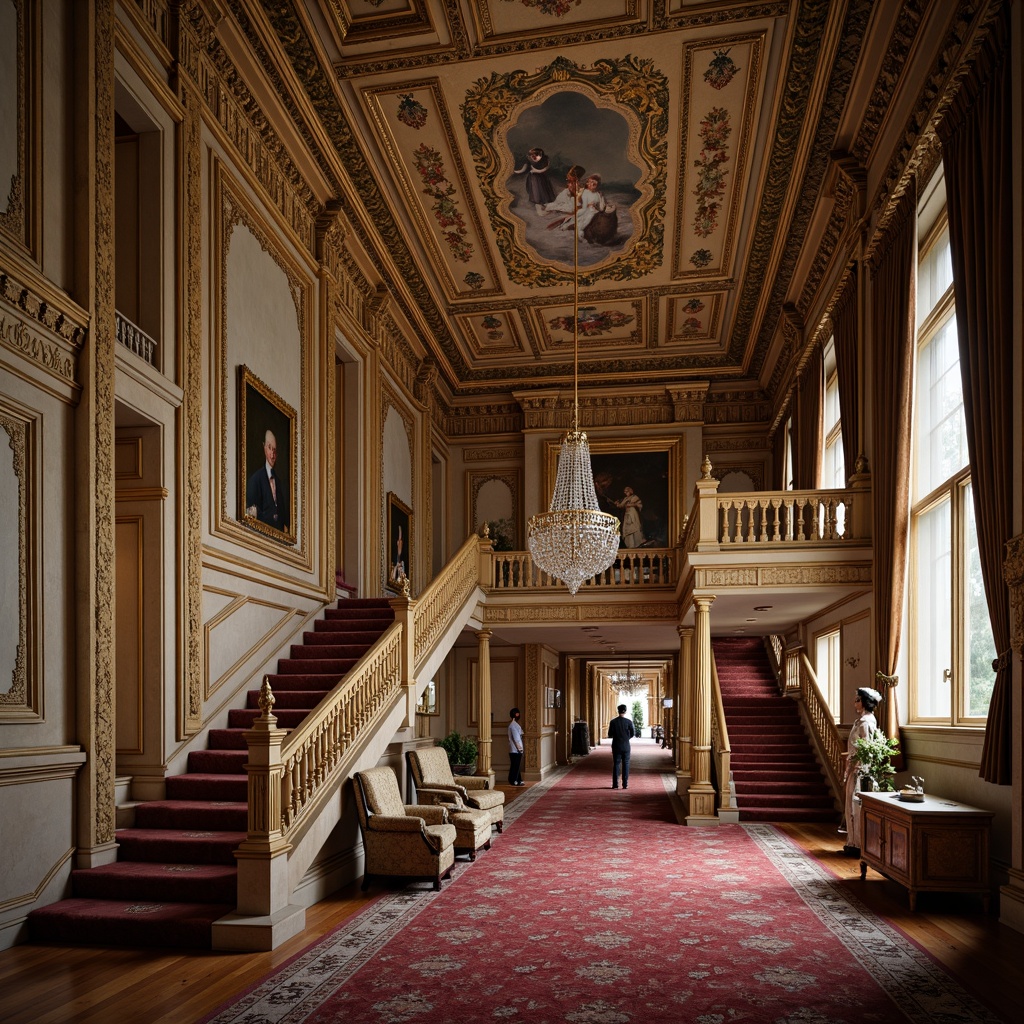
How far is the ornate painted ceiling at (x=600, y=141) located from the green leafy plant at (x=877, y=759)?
240 inches

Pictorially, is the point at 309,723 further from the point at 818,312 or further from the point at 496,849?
the point at 818,312

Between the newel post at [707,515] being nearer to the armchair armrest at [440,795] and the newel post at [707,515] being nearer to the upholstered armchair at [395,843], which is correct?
the armchair armrest at [440,795]

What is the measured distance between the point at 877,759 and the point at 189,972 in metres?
5.81

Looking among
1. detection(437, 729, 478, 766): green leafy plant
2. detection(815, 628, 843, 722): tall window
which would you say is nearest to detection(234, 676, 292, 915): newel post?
detection(815, 628, 843, 722): tall window

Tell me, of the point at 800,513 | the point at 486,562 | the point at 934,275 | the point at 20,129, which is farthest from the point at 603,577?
the point at 20,129

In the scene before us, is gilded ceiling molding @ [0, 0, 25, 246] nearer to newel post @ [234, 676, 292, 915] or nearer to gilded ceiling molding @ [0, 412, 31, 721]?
gilded ceiling molding @ [0, 412, 31, 721]

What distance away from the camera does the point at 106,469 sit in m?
6.60

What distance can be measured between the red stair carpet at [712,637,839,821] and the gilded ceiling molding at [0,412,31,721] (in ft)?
28.8

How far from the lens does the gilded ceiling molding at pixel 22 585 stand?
19.0 feet

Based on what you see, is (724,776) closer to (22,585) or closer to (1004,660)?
(1004,660)

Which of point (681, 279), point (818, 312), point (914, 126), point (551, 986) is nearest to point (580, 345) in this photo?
point (681, 279)

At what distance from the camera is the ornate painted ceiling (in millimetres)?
8977

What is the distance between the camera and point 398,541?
49.1 feet

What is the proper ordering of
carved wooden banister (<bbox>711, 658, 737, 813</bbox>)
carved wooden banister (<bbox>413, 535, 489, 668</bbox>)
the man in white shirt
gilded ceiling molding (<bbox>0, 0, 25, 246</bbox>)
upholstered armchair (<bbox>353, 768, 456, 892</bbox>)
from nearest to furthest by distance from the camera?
gilded ceiling molding (<bbox>0, 0, 25, 246</bbox>)
upholstered armchair (<bbox>353, 768, 456, 892</bbox>)
carved wooden banister (<bbox>413, 535, 489, 668</bbox>)
carved wooden banister (<bbox>711, 658, 737, 813</bbox>)
the man in white shirt
